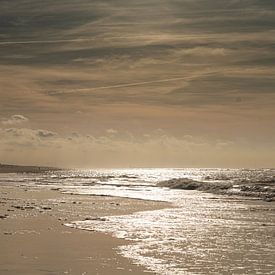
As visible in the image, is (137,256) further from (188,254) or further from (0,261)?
(0,261)

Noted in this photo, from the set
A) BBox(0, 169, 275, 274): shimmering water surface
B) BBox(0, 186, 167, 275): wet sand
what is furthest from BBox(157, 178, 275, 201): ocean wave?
BBox(0, 186, 167, 275): wet sand

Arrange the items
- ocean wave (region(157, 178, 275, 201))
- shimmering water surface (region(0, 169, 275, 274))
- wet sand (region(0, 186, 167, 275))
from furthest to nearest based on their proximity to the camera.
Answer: ocean wave (region(157, 178, 275, 201)) → shimmering water surface (region(0, 169, 275, 274)) → wet sand (region(0, 186, 167, 275))

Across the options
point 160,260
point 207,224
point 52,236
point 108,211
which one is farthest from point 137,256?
point 108,211

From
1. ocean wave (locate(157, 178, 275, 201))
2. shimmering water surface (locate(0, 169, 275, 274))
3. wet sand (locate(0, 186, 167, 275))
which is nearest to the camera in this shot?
wet sand (locate(0, 186, 167, 275))

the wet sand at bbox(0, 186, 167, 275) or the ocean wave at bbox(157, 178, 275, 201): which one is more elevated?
the ocean wave at bbox(157, 178, 275, 201)

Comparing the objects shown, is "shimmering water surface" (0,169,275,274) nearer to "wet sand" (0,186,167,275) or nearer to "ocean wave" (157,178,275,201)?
"wet sand" (0,186,167,275)

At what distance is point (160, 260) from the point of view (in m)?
15.1

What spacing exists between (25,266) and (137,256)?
3.42 metres

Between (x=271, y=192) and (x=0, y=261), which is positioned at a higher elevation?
(x=271, y=192)

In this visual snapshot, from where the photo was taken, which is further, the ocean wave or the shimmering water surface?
the ocean wave

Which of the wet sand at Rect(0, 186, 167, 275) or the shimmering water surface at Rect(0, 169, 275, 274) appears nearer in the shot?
the wet sand at Rect(0, 186, 167, 275)

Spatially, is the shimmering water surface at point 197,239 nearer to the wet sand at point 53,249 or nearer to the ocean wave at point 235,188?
the wet sand at point 53,249

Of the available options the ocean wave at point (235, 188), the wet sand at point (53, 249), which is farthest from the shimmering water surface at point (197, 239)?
the ocean wave at point (235, 188)

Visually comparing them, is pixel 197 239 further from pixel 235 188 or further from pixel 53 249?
pixel 235 188
